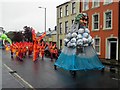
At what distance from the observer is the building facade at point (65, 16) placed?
118 feet

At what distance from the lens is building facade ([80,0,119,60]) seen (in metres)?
25.0

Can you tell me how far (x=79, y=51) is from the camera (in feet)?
48.2

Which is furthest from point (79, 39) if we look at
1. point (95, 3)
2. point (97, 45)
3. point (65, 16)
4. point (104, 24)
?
point (65, 16)

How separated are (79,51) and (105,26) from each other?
12.8 metres

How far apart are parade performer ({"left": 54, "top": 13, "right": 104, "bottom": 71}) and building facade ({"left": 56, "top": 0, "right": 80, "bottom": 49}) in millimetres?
19137

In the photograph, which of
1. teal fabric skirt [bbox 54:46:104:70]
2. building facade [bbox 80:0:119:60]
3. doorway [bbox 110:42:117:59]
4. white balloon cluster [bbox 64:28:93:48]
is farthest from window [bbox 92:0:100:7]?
teal fabric skirt [bbox 54:46:104:70]

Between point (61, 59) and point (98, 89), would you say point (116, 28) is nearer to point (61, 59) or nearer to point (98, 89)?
point (61, 59)

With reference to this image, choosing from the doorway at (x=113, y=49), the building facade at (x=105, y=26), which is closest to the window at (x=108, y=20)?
the building facade at (x=105, y=26)

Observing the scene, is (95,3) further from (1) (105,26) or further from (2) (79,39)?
(2) (79,39)

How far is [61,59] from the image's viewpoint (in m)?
15.9

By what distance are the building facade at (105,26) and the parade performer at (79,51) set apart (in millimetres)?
9869

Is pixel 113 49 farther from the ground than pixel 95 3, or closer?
closer

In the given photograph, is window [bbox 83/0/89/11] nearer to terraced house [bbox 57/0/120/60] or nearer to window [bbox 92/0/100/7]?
terraced house [bbox 57/0/120/60]

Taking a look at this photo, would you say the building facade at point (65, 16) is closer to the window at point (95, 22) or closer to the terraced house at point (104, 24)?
the terraced house at point (104, 24)
